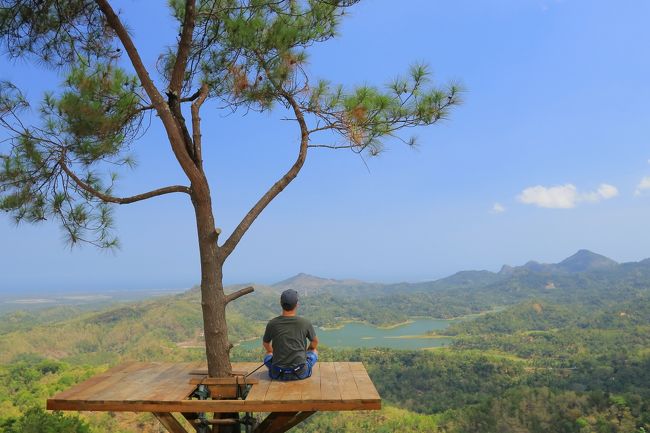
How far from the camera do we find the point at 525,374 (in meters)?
33.9

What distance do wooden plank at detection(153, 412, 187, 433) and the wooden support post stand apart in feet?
1.43

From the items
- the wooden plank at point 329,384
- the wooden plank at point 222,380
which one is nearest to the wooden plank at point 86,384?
the wooden plank at point 222,380

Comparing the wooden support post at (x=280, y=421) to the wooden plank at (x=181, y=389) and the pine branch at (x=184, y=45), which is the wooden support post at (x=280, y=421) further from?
the pine branch at (x=184, y=45)

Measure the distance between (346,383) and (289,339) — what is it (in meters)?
→ 0.38

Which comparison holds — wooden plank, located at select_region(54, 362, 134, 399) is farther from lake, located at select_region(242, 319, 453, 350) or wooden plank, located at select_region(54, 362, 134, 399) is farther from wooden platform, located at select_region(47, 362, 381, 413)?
lake, located at select_region(242, 319, 453, 350)

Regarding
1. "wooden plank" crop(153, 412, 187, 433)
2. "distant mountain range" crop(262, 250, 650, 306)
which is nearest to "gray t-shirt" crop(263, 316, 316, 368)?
"wooden plank" crop(153, 412, 187, 433)

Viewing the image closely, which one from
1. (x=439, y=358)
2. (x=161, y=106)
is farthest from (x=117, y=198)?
(x=439, y=358)

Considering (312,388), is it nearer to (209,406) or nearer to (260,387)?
(260,387)

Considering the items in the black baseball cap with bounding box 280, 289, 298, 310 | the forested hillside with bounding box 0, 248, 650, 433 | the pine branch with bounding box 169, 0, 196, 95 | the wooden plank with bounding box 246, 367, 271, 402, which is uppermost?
the pine branch with bounding box 169, 0, 196, 95

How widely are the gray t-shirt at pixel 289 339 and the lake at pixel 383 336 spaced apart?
4751 cm

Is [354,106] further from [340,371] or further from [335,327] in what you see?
[335,327]

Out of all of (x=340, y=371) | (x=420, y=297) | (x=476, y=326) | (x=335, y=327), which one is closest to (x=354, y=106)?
(x=340, y=371)

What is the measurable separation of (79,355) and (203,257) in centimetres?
4527

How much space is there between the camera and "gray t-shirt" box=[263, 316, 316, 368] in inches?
109
